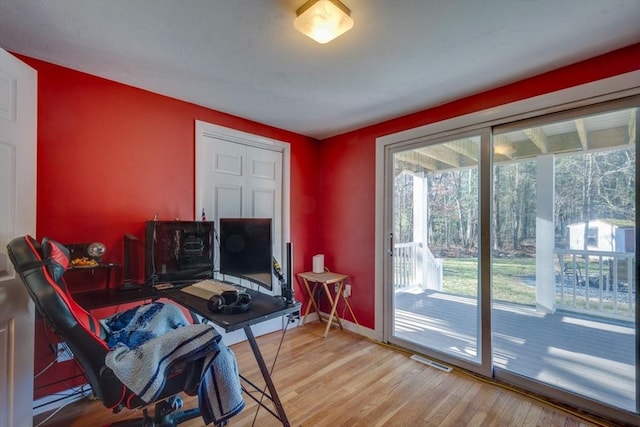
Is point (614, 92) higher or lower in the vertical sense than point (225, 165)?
higher

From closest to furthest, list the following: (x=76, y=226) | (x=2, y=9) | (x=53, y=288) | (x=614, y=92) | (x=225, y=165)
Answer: (x=53, y=288) < (x=2, y=9) < (x=614, y=92) < (x=76, y=226) < (x=225, y=165)

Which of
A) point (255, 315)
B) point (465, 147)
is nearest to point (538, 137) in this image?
point (465, 147)

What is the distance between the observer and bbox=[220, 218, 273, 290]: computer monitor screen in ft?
5.96

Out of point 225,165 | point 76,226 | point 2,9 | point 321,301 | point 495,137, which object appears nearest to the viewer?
point 2,9

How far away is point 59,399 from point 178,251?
1187 mm

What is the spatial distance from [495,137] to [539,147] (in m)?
0.31

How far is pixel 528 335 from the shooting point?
2.37m

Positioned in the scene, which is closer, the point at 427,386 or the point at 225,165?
the point at 427,386

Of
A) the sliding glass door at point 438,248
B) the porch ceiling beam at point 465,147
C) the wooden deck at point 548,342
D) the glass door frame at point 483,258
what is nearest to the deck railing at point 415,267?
the sliding glass door at point 438,248

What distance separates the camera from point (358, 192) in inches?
130

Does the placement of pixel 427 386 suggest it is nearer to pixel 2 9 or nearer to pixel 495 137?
pixel 495 137

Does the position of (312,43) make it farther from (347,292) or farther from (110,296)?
(347,292)

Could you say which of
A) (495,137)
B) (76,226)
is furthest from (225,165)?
(495,137)

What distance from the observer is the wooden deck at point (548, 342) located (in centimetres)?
191
